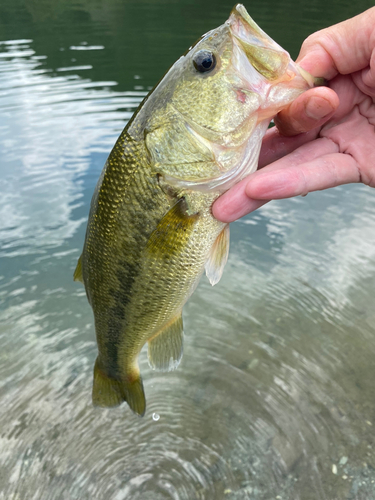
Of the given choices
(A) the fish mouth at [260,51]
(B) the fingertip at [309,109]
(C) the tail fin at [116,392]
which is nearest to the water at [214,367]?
(C) the tail fin at [116,392]

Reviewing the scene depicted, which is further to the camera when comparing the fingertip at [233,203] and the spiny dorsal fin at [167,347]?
the spiny dorsal fin at [167,347]

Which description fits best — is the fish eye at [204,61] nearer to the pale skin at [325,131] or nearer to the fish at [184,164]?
the fish at [184,164]

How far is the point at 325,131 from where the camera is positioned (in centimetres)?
233

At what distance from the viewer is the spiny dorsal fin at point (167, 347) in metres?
2.33

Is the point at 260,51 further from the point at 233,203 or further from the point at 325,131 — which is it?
the point at 325,131

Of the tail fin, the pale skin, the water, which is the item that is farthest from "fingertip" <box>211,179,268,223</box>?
the water

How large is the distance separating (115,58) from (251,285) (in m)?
11.1

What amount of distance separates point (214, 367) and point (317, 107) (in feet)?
8.47

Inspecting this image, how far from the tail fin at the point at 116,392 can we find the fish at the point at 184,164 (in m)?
0.63

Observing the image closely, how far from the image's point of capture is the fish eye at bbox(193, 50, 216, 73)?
68.0 inches

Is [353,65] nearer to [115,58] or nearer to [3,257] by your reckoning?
[3,257]

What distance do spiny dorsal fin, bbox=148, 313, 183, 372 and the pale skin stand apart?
77 cm

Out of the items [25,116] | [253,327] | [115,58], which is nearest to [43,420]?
[253,327]

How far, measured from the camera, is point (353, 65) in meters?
2.12
